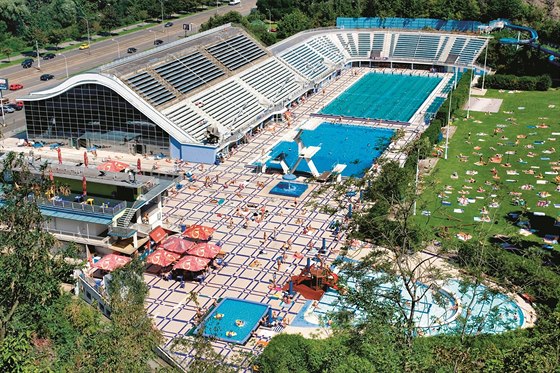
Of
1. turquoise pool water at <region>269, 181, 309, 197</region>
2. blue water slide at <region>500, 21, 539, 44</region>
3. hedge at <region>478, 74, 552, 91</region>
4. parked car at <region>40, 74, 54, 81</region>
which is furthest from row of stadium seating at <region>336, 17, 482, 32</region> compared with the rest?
turquoise pool water at <region>269, 181, 309, 197</region>

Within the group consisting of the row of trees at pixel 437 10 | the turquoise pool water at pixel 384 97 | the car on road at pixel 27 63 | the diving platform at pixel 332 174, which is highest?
the row of trees at pixel 437 10

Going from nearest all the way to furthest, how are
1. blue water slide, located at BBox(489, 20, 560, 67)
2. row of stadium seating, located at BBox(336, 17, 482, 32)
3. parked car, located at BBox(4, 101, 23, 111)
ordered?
1. parked car, located at BBox(4, 101, 23, 111)
2. blue water slide, located at BBox(489, 20, 560, 67)
3. row of stadium seating, located at BBox(336, 17, 482, 32)

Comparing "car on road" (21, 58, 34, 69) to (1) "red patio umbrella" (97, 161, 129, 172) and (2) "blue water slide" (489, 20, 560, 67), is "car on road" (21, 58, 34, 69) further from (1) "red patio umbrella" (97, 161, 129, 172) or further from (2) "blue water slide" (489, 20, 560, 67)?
(2) "blue water slide" (489, 20, 560, 67)

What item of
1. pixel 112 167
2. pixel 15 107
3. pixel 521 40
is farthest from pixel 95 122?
pixel 521 40

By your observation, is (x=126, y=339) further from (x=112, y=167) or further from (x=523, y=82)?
(x=523, y=82)

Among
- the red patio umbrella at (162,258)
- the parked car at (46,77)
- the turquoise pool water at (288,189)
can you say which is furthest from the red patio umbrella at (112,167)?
the parked car at (46,77)

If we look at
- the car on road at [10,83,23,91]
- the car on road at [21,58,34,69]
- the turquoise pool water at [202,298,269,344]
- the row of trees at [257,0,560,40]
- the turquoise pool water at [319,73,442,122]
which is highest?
the row of trees at [257,0,560,40]

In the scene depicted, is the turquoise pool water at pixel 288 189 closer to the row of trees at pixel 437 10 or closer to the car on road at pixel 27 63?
the car on road at pixel 27 63
